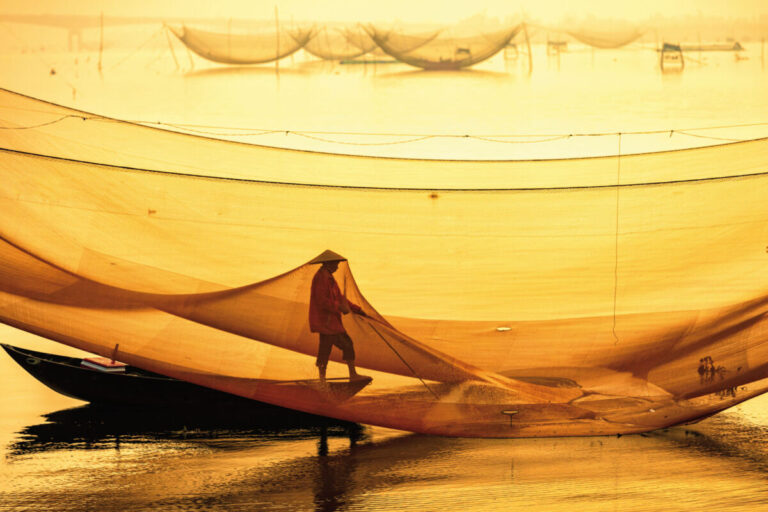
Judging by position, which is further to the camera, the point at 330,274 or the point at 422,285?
the point at 422,285

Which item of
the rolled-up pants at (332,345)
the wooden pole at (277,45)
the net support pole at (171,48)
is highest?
the wooden pole at (277,45)

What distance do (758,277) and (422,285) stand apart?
1808 mm

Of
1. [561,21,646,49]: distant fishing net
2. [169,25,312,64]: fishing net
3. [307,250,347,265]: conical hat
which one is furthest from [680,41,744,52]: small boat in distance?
[307,250,347,265]: conical hat

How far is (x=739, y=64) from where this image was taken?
59.9 ft

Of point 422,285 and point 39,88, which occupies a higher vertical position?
point 39,88

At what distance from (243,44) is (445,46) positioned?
3.12m

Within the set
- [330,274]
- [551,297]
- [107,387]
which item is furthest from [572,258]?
[107,387]

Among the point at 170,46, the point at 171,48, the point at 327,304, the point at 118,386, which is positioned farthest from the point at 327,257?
the point at 171,48

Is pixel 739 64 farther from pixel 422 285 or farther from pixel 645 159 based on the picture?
pixel 422 285

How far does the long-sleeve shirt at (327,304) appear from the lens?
6168mm

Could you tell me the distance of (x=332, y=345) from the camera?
6.26 meters

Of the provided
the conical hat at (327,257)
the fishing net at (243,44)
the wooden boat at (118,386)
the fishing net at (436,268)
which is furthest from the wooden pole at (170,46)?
the conical hat at (327,257)

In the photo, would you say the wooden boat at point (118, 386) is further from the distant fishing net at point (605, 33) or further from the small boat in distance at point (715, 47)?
the small boat in distance at point (715, 47)

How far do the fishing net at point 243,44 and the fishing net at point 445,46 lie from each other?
1262mm
